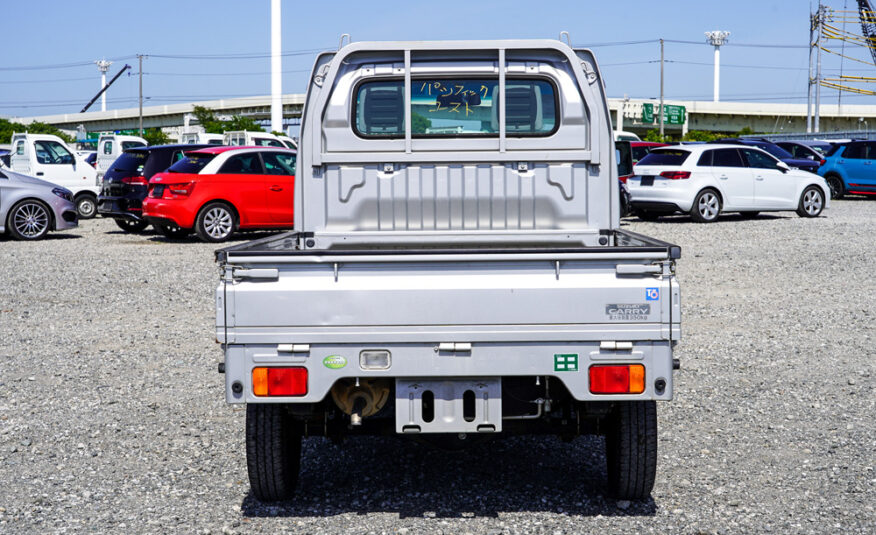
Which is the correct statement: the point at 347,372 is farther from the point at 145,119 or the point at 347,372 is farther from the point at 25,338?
the point at 145,119

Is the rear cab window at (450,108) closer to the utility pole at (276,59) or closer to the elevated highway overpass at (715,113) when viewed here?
the utility pole at (276,59)

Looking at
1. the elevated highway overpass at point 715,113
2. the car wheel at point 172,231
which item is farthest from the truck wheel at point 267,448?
the elevated highway overpass at point 715,113

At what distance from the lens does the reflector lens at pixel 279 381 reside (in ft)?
13.6

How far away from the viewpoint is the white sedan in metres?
19.1

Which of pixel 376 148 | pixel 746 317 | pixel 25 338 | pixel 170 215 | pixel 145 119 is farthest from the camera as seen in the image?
pixel 145 119

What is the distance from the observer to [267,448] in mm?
4465

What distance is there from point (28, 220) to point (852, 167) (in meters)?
20.5

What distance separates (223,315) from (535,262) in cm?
134

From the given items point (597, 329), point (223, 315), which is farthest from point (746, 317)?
point (223, 315)

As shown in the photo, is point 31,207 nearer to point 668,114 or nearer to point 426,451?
point 426,451

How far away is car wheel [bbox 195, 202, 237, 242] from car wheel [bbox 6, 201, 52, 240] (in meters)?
3.55

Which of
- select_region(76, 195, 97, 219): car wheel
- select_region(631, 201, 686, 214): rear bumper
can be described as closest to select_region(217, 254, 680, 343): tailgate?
select_region(631, 201, 686, 214): rear bumper

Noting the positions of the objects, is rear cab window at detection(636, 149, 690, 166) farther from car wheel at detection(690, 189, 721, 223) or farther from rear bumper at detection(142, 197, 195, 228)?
rear bumper at detection(142, 197, 195, 228)

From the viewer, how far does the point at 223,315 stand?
4094 millimetres
